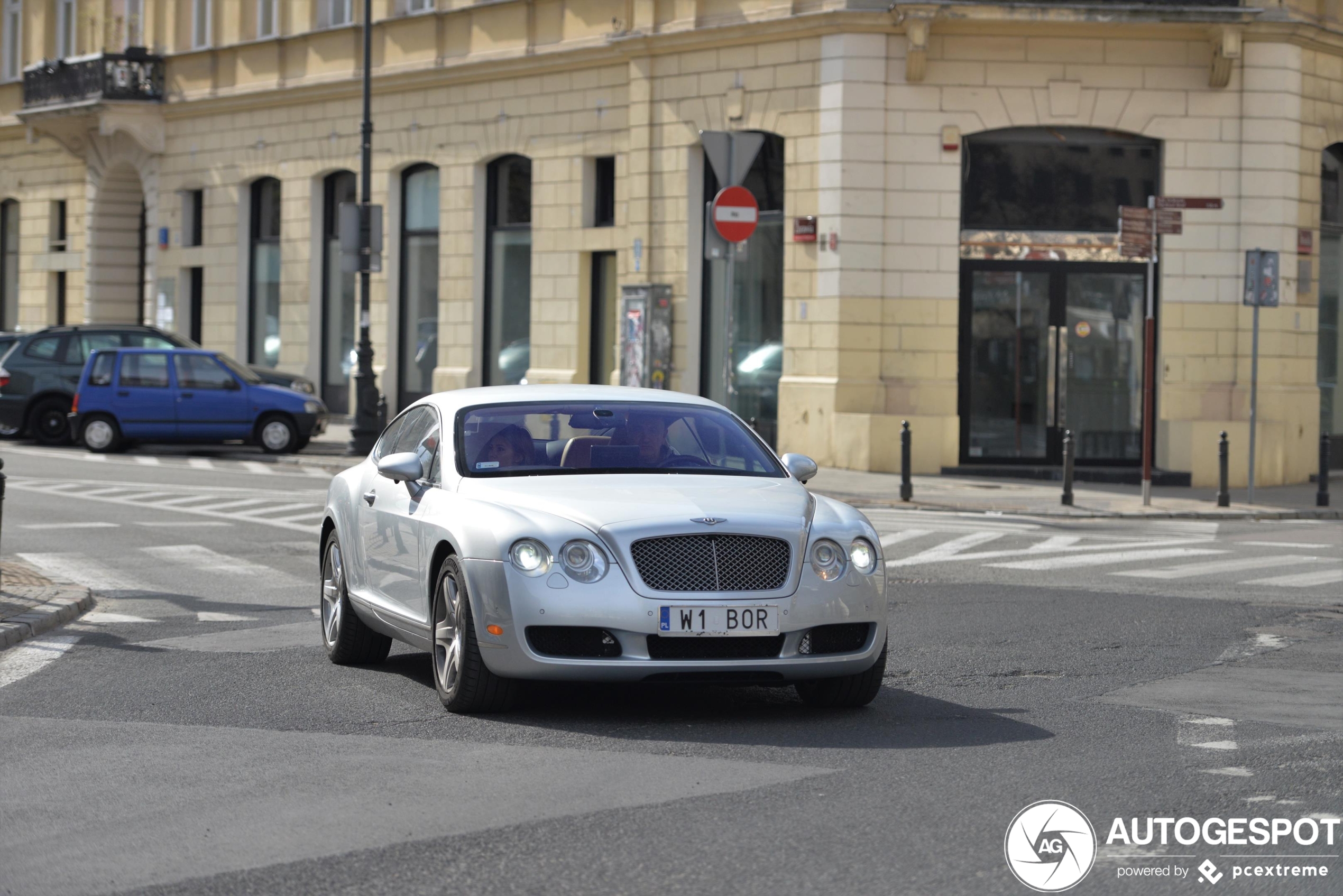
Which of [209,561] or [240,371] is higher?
[240,371]

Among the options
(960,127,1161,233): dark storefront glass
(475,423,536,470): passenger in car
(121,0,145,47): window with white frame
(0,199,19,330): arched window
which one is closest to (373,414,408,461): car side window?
(475,423,536,470): passenger in car

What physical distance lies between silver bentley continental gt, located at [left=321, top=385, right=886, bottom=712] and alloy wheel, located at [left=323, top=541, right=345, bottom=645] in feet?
2.09

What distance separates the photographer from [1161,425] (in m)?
24.9

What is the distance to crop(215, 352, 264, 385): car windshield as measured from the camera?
1088 inches

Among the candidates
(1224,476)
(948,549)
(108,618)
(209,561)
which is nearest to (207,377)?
(209,561)

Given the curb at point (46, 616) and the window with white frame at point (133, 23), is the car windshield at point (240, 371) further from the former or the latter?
the curb at point (46, 616)

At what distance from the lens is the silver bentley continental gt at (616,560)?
303 inches

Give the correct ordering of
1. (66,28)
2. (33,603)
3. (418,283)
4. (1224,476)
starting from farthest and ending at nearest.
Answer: (66,28) < (418,283) < (1224,476) < (33,603)

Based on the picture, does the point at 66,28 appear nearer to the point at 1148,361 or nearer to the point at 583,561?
the point at 1148,361

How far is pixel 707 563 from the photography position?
25.5 ft

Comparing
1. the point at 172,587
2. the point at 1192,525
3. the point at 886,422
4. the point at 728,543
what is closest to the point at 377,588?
the point at 728,543

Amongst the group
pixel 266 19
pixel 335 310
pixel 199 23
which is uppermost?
pixel 199 23

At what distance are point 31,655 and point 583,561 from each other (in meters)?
3.58

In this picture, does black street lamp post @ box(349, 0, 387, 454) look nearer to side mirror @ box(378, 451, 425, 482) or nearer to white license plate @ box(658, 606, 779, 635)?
side mirror @ box(378, 451, 425, 482)
